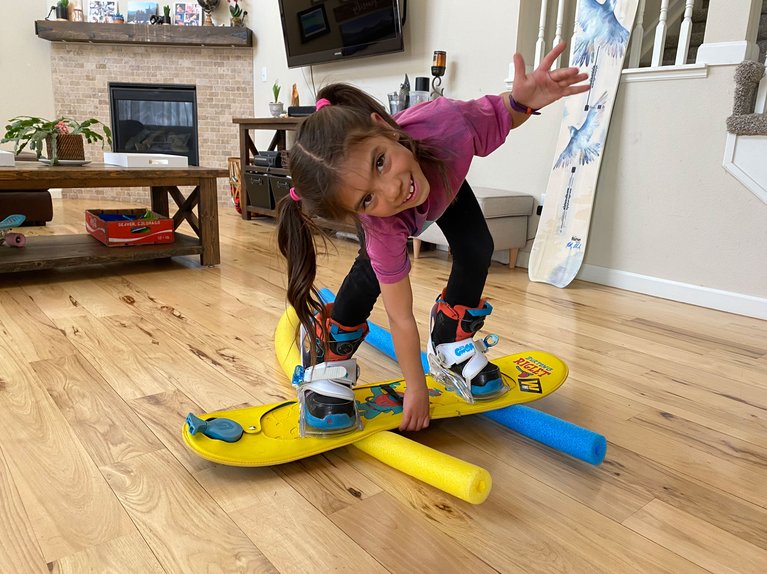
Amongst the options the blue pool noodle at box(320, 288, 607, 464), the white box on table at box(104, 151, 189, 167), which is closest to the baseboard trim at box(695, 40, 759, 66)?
the blue pool noodle at box(320, 288, 607, 464)

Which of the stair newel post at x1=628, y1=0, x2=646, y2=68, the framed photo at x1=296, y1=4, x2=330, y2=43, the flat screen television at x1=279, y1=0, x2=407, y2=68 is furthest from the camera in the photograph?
the framed photo at x1=296, y1=4, x2=330, y2=43

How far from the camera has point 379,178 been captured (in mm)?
902

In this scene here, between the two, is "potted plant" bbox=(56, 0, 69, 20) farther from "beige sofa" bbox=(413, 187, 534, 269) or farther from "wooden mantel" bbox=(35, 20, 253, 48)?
"beige sofa" bbox=(413, 187, 534, 269)

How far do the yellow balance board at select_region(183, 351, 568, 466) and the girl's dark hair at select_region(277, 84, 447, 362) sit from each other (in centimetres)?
20

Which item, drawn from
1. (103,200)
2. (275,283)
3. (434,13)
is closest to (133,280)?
(275,283)

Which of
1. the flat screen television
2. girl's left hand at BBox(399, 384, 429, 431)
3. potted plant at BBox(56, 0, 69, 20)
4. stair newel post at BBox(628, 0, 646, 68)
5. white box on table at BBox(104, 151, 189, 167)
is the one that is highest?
potted plant at BBox(56, 0, 69, 20)

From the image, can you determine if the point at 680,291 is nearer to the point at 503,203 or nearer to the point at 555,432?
the point at 503,203

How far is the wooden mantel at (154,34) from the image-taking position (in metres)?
4.67

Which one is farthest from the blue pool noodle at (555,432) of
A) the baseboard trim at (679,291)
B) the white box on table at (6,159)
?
the white box on table at (6,159)

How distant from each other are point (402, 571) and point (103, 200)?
4970mm

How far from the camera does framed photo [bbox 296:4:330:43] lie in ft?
12.2

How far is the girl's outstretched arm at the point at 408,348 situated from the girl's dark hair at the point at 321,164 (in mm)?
140

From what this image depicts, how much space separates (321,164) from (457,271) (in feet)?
1.36

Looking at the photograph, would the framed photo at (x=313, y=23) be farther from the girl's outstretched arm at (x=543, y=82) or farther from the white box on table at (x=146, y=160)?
the girl's outstretched arm at (x=543, y=82)
